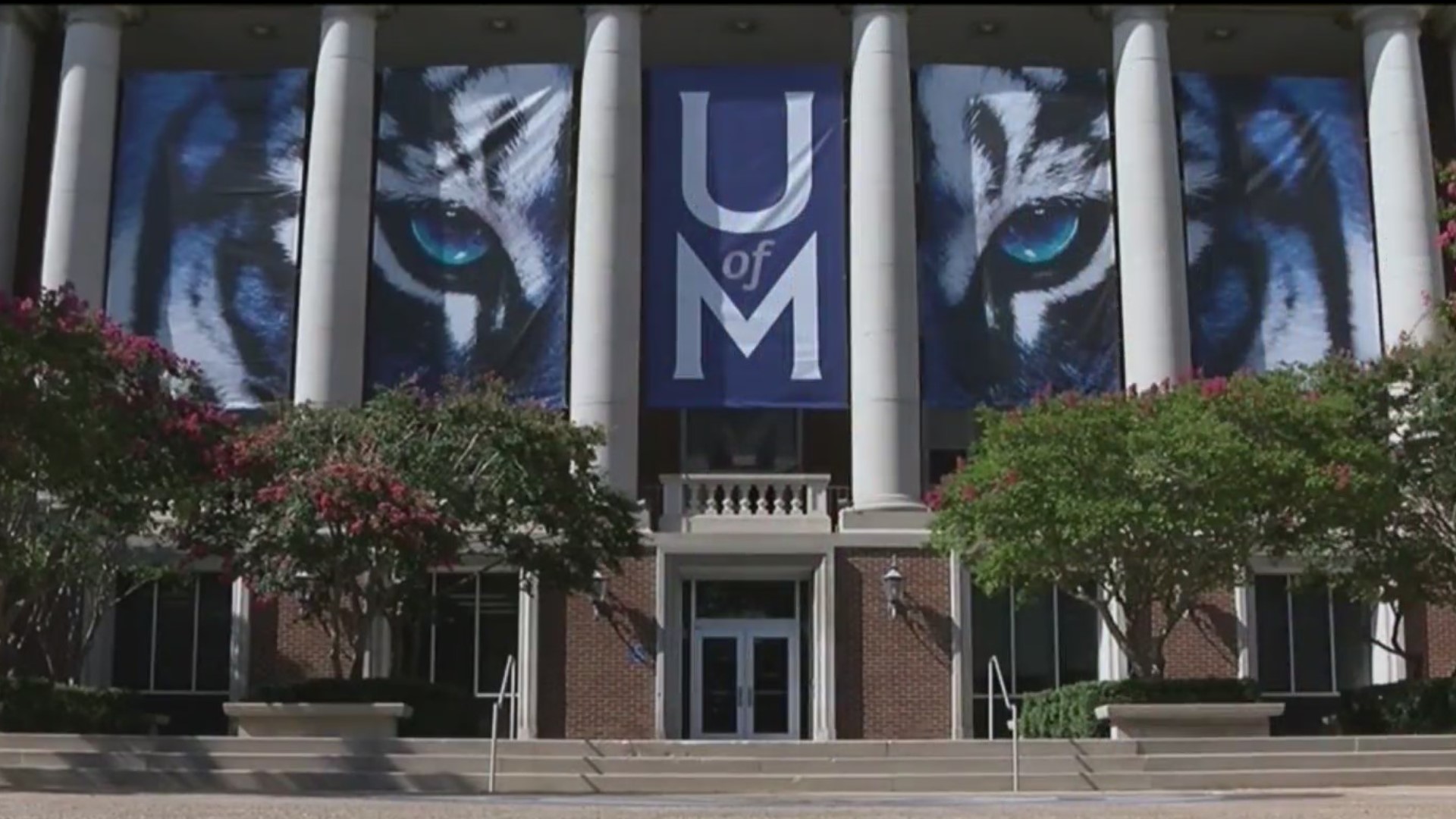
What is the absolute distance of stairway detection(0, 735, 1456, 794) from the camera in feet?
72.0

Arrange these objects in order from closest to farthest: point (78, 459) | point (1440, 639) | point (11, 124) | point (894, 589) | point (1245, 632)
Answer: point (78, 459), point (894, 589), point (1245, 632), point (1440, 639), point (11, 124)

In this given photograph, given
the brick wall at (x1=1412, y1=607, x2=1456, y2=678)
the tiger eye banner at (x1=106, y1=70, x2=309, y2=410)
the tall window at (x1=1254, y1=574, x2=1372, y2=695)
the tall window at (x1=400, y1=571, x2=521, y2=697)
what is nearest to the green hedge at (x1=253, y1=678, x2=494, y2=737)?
the tall window at (x1=400, y1=571, x2=521, y2=697)

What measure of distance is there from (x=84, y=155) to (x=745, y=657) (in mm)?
16270

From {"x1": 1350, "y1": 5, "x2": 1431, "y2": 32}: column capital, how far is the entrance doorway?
1640 cm

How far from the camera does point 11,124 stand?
129ft

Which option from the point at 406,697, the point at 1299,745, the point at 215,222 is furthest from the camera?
the point at 215,222

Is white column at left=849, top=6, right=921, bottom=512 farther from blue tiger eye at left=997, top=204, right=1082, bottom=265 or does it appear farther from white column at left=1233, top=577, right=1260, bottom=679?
white column at left=1233, top=577, right=1260, bottom=679

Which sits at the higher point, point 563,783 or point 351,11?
point 351,11

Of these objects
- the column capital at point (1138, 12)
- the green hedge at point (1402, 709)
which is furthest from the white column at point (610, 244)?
the green hedge at point (1402, 709)

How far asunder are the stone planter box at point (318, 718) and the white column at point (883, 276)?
12.5 metres

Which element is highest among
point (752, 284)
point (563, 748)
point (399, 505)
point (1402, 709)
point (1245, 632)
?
point (752, 284)

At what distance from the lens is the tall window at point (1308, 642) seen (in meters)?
36.1

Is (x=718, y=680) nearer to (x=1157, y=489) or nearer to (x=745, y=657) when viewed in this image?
(x=745, y=657)

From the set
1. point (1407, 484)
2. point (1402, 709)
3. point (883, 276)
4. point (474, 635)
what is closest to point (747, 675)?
point (474, 635)
